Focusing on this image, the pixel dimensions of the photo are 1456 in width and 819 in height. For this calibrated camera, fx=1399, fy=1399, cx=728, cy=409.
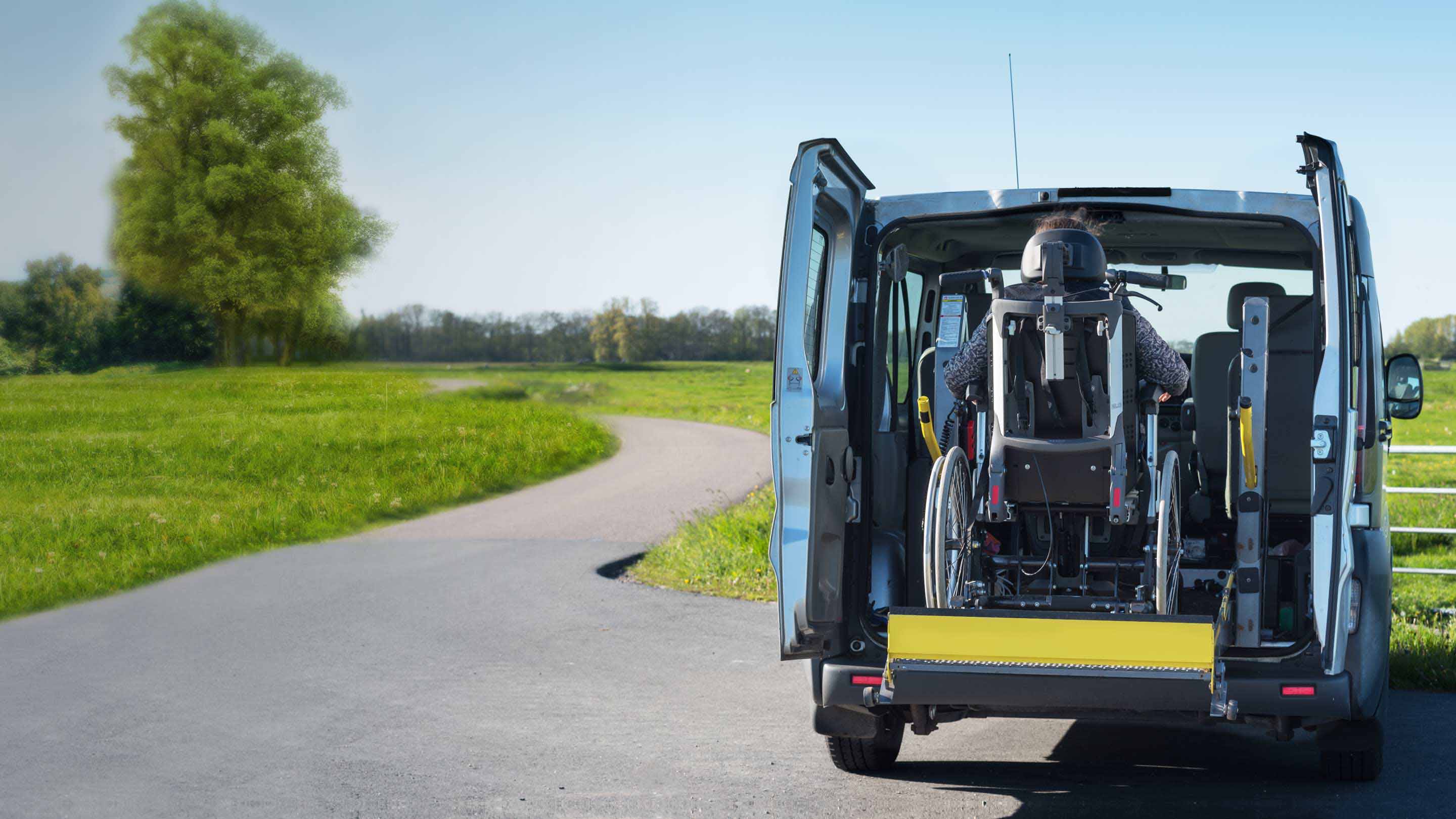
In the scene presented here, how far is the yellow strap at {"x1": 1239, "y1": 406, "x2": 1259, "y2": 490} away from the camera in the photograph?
5316mm

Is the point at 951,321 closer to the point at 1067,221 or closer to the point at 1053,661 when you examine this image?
the point at 1067,221

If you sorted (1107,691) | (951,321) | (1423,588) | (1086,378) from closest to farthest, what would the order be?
(1107,691)
(1086,378)
(951,321)
(1423,588)

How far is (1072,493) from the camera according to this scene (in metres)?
5.30

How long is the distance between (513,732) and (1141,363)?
11.6ft

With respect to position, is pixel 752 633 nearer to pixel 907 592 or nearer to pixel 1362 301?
pixel 907 592

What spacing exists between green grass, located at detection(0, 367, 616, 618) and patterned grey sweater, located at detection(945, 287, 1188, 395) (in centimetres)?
874

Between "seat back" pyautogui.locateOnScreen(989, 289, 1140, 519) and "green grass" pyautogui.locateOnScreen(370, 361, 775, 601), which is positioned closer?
"seat back" pyautogui.locateOnScreen(989, 289, 1140, 519)

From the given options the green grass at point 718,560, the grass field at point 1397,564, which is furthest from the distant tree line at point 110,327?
the green grass at point 718,560

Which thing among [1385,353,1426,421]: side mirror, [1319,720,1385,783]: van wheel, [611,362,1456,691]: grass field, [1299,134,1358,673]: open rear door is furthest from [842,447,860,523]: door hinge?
[611,362,1456,691]: grass field

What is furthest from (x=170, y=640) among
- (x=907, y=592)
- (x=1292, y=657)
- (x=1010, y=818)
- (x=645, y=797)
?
(x=1292, y=657)

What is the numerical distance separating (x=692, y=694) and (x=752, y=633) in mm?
1945

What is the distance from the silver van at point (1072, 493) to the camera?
467 cm

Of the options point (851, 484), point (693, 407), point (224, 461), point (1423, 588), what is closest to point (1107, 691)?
point (851, 484)

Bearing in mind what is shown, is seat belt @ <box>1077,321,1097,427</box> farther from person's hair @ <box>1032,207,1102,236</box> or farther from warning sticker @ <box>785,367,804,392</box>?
warning sticker @ <box>785,367,804,392</box>
